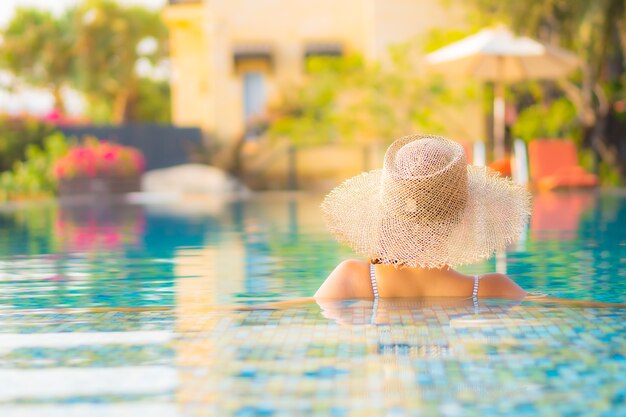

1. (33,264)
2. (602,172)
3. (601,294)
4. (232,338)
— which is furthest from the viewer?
(602,172)

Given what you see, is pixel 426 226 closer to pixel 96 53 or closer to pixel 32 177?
pixel 32 177

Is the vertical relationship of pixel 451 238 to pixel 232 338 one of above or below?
above

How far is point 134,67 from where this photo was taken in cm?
4956

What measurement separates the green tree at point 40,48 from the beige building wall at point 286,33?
1960 centimetres

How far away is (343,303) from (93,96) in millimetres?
47375

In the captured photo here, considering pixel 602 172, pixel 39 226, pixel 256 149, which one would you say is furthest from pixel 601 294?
pixel 256 149

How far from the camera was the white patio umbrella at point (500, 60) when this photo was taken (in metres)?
20.5

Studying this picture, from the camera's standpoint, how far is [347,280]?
5.89m

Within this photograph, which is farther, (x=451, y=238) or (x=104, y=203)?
(x=104, y=203)

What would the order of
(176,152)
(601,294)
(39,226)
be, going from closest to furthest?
1. (601,294)
2. (39,226)
3. (176,152)

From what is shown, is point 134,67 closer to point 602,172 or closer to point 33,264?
point 602,172

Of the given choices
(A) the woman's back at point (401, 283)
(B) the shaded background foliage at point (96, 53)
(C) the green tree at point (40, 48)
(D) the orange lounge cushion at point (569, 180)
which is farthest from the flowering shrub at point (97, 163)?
(C) the green tree at point (40, 48)

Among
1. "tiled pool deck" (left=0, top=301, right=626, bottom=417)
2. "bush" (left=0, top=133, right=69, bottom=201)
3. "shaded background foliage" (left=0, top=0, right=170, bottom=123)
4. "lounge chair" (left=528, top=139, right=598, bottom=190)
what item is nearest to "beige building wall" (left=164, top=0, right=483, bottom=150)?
"bush" (left=0, top=133, right=69, bottom=201)

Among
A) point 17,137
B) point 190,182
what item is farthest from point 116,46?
point 190,182
